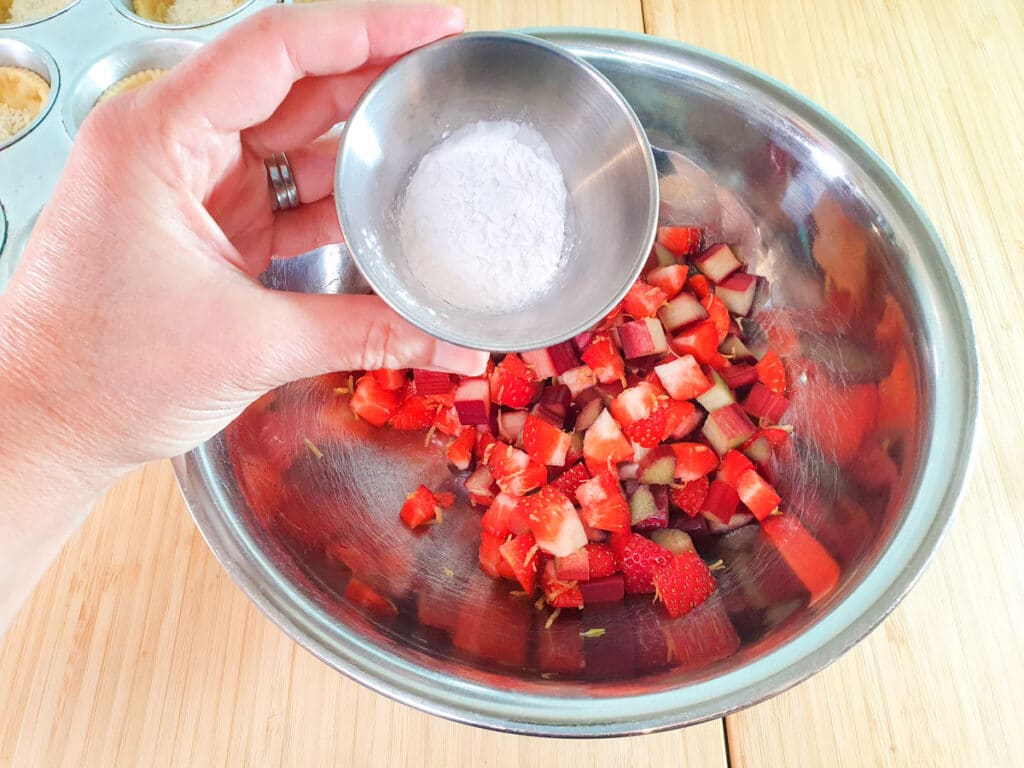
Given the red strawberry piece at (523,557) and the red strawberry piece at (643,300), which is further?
the red strawberry piece at (643,300)

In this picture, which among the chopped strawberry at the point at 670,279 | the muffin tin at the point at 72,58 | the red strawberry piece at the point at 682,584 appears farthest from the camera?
the muffin tin at the point at 72,58

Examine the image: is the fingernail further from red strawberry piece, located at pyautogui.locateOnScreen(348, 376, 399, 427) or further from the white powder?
red strawberry piece, located at pyautogui.locateOnScreen(348, 376, 399, 427)

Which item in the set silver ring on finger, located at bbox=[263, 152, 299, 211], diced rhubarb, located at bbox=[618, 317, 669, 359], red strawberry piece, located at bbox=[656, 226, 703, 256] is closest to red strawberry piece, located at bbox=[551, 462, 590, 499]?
diced rhubarb, located at bbox=[618, 317, 669, 359]

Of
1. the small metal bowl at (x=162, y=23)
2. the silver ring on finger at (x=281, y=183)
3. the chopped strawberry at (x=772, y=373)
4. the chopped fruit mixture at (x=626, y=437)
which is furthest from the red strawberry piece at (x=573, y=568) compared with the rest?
the small metal bowl at (x=162, y=23)

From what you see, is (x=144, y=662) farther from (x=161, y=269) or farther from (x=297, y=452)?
(x=161, y=269)

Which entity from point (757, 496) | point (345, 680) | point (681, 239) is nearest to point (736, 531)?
point (757, 496)

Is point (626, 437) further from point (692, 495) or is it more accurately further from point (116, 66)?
point (116, 66)

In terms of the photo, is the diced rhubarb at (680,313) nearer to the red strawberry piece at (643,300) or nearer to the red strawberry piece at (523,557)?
the red strawberry piece at (643,300)
